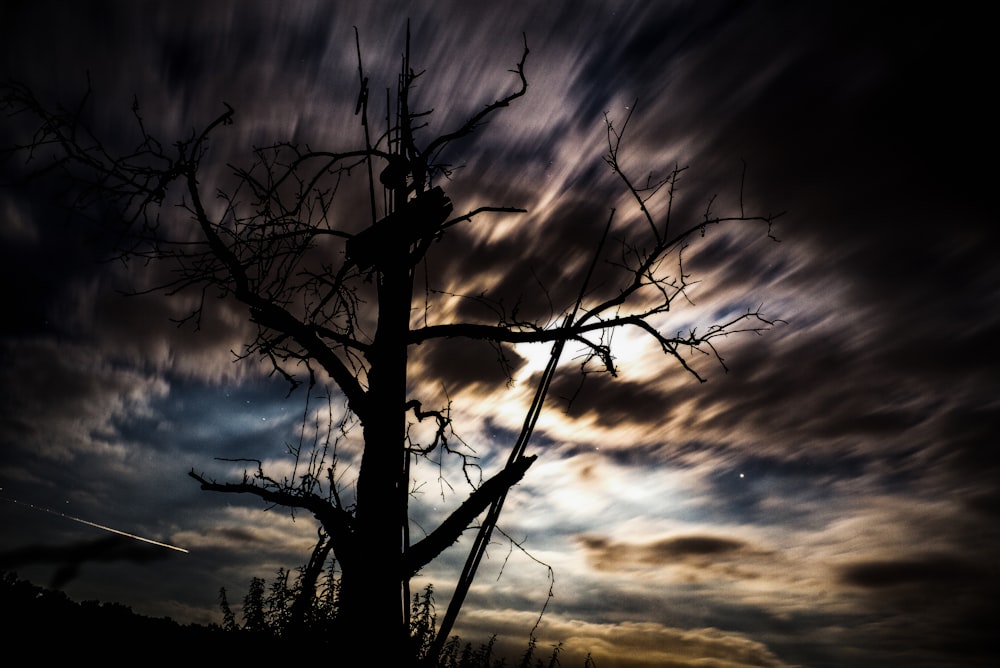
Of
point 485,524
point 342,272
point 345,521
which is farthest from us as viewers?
point 342,272

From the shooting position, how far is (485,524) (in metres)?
3.77

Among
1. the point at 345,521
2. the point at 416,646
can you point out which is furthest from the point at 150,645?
the point at 416,646

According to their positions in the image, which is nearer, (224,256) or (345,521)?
(345,521)

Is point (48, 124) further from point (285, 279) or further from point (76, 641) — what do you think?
point (76, 641)

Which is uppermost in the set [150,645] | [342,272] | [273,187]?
[273,187]

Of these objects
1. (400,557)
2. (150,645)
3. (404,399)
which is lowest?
(150,645)

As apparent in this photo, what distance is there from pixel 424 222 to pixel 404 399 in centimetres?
178

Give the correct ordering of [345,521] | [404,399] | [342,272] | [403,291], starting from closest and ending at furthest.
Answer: [345,521] < [404,399] < [403,291] < [342,272]

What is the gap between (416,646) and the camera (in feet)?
14.2

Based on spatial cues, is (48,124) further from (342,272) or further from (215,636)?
(215,636)

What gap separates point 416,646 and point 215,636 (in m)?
2.28

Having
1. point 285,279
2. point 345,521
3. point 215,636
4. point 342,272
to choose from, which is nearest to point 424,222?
point 342,272

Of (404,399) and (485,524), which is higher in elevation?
(404,399)

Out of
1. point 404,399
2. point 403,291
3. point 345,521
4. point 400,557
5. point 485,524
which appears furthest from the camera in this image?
point 403,291
